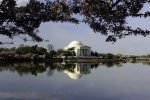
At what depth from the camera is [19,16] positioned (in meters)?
6.38

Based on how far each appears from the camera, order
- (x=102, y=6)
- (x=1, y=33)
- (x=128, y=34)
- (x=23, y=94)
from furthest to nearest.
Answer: (x=23, y=94) → (x=1, y=33) → (x=128, y=34) → (x=102, y=6)

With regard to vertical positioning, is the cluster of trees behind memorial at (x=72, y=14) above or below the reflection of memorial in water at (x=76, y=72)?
above

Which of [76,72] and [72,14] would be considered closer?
[72,14]

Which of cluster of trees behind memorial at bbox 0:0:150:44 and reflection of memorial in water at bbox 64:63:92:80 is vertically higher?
cluster of trees behind memorial at bbox 0:0:150:44

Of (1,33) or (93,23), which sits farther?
(1,33)

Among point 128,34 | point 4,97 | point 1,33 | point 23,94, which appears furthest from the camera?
point 23,94

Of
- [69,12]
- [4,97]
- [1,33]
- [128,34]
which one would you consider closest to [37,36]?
[1,33]

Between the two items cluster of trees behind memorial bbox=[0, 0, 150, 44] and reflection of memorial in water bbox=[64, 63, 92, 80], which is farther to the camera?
reflection of memorial in water bbox=[64, 63, 92, 80]

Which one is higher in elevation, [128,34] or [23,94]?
[128,34]

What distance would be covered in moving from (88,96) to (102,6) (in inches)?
625

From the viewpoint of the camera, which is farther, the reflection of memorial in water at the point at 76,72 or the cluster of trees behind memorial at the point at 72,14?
the reflection of memorial in water at the point at 76,72

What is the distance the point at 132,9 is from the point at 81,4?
80 centimetres

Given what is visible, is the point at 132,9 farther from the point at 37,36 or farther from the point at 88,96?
the point at 88,96

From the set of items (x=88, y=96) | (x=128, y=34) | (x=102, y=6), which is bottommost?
(x=88, y=96)
